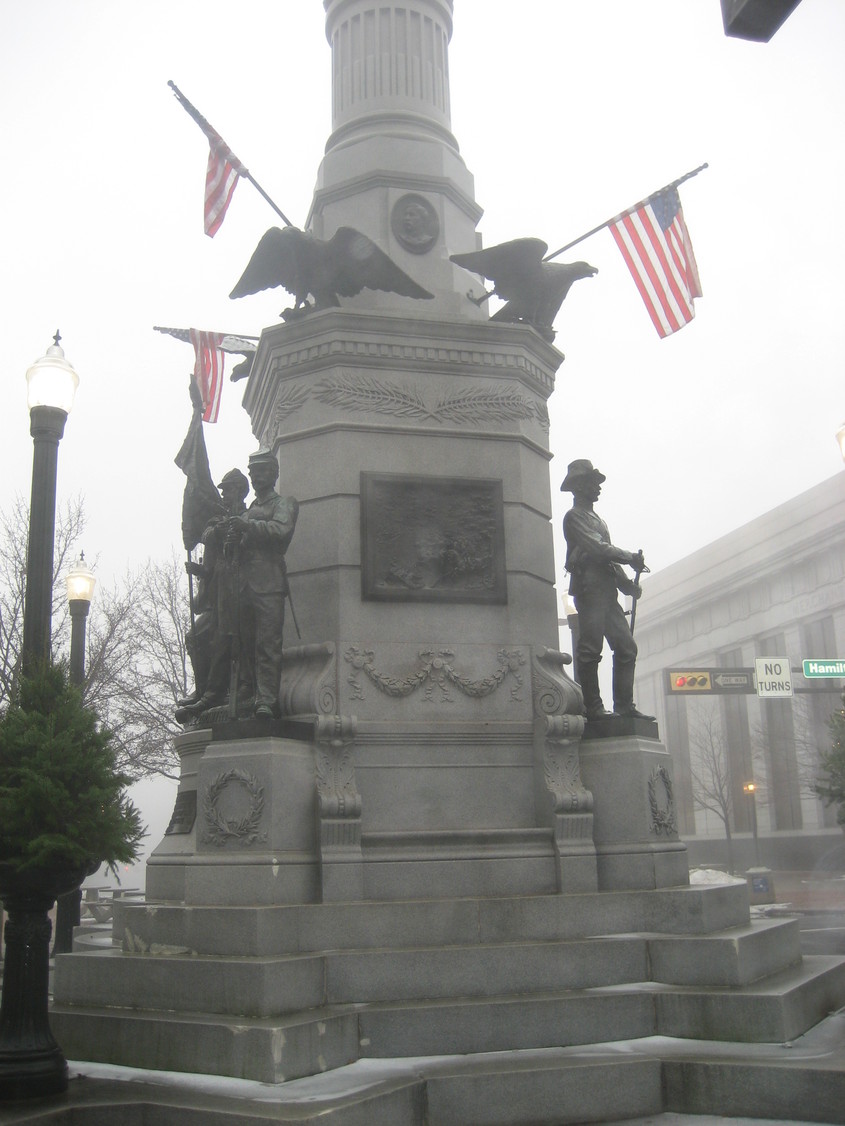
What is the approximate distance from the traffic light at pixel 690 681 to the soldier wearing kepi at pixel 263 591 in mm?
23494

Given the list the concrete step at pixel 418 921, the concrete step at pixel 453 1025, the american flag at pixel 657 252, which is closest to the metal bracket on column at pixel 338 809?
the concrete step at pixel 418 921

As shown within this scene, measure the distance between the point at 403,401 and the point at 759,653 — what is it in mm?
50071

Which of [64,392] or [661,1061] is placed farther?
[64,392]

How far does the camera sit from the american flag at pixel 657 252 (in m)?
13.2

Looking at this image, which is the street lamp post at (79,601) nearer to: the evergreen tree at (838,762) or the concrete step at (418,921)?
the concrete step at (418,921)

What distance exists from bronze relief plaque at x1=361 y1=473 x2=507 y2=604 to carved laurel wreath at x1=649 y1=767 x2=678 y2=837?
2.06m

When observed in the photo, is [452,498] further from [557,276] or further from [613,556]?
[557,276]

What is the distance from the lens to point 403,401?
35.1 ft

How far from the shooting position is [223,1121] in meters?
6.10

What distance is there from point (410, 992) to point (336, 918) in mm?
793

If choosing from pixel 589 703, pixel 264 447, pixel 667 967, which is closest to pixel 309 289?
pixel 264 447

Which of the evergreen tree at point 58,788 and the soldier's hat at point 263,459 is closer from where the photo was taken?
the evergreen tree at point 58,788

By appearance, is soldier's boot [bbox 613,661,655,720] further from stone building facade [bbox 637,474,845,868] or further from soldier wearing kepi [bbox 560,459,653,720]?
stone building facade [bbox 637,474,845,868]

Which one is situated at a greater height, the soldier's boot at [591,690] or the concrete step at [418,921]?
the soldier's boot at [591,690]
